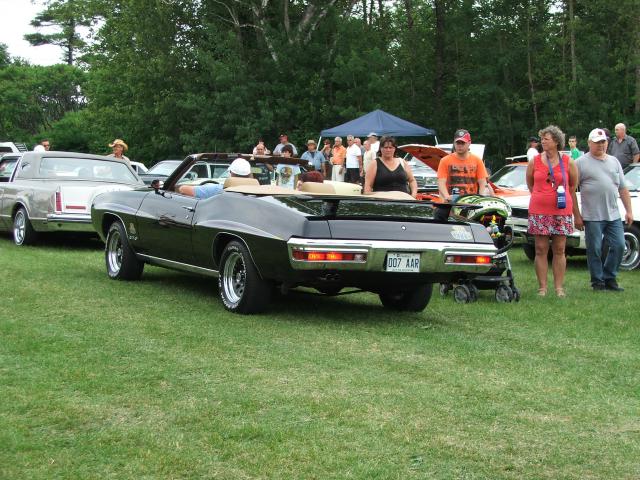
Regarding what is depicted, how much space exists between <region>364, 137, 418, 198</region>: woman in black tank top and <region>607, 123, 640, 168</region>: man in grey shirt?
22.9 feet

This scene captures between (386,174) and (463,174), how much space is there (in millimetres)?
820

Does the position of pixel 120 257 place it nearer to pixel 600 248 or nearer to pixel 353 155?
pixel 600 248

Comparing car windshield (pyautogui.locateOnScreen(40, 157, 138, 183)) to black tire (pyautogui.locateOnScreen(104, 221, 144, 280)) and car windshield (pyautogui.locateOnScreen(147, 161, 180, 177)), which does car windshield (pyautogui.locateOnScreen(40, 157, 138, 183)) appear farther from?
car windshield (pyautogui.locateOnScreen(147, 161, 180, 177))

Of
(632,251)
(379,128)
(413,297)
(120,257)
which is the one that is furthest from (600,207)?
(379,128)

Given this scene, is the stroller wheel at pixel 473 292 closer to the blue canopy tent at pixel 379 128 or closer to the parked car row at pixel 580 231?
the parked car row at pixel 580 231

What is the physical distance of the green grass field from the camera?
15.3 ft

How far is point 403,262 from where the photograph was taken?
8.16 meters

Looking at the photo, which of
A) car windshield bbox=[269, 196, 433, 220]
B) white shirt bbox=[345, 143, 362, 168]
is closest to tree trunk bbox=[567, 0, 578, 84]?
white shirt bbox=[345, 143, 362, 168]

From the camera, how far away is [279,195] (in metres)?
8.86

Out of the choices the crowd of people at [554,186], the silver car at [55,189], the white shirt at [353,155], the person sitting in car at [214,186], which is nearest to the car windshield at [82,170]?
the silver car at [55,189]

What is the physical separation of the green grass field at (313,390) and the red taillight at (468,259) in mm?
514

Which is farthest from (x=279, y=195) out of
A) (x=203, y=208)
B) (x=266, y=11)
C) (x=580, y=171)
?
(x=266, y=11)

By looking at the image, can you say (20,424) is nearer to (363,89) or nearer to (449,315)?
(449,315)

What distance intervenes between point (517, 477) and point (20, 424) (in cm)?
239
